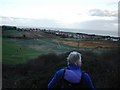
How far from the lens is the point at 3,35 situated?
8.42 m

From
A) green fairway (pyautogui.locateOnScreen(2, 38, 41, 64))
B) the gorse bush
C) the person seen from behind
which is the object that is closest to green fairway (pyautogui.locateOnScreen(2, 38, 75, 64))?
green fairway (pyautogui.locateOnScreen(2, 38, 41, 64))

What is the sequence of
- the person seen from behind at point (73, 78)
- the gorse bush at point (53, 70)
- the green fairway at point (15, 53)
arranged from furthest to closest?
the green fairway at point (15, 53) → the gorse bush at point (53, 70) → the person seen from behind at point (73, 78)

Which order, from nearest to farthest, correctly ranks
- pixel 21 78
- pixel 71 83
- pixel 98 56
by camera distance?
pixel 71 83, pixel 21 78, pixel 98 56

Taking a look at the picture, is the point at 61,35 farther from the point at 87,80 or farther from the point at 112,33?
the point at 87,80

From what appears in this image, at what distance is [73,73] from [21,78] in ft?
14.5

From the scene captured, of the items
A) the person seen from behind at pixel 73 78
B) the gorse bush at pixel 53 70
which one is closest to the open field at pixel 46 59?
the gorse bush at pixel 53 70

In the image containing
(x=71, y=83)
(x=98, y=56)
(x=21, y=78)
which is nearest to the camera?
(x=71, y=83)

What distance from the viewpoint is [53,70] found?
26.2 feet

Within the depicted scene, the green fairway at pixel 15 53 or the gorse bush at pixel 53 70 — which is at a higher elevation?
the green fairway at pixel 15 53

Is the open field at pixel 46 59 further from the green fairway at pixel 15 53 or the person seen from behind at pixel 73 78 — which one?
the person seen from behind at pixel 73 78

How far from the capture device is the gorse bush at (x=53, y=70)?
7840 mm

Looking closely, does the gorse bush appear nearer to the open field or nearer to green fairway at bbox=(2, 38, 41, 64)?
the open field

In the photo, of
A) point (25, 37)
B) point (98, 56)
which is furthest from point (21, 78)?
point (98, 56)

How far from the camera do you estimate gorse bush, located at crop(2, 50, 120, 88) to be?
25.7ft
